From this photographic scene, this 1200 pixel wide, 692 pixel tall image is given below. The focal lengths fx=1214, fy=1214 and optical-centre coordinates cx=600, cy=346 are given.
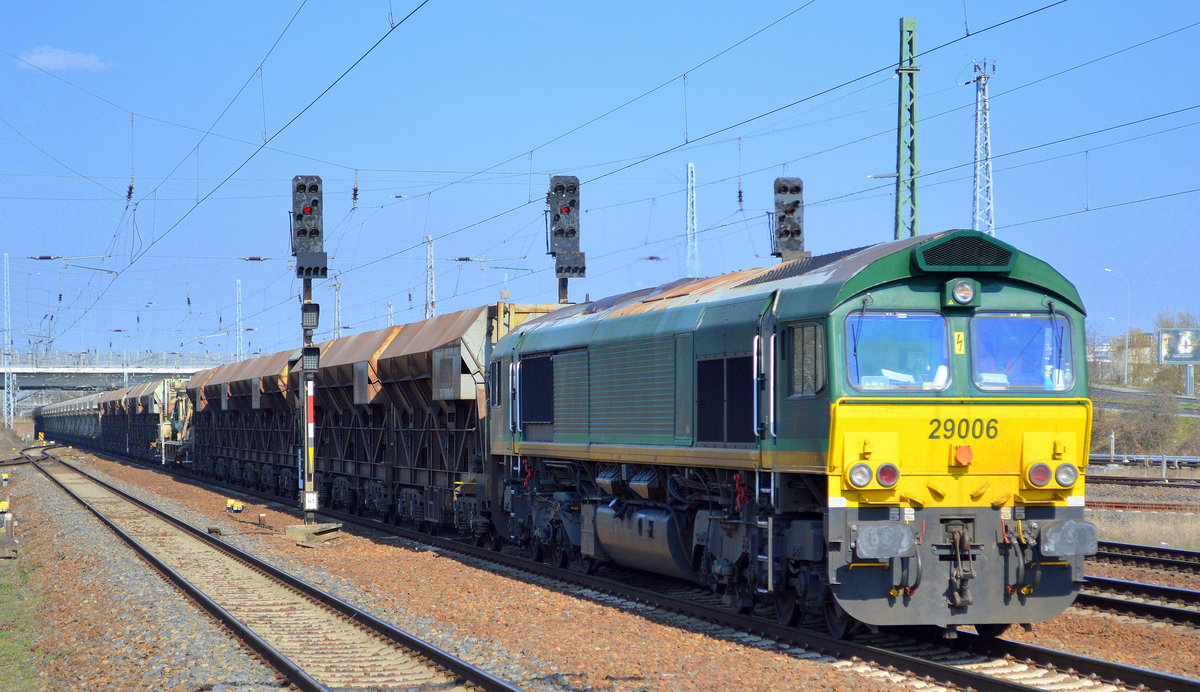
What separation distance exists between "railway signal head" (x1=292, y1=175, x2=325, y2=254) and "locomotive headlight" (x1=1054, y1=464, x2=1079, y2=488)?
1797 cm

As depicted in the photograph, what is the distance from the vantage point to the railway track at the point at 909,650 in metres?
10.3

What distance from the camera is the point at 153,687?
11.3 metres

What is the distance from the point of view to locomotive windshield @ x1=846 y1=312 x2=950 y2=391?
1164 centimetres

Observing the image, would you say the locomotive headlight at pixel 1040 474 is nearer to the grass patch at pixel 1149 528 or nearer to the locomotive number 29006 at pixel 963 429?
the locomotive number 29006 at pixel 963 429

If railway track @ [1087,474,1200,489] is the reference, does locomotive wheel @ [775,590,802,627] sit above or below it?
above

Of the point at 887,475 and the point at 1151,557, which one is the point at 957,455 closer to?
the point at 887,475

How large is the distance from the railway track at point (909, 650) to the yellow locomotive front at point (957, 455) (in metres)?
0.39

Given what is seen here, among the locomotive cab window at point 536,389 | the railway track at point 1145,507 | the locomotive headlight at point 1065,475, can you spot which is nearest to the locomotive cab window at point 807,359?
the locomotive headlight at point 1065,475

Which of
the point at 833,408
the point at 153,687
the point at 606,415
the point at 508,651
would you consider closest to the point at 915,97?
the point at 606,415

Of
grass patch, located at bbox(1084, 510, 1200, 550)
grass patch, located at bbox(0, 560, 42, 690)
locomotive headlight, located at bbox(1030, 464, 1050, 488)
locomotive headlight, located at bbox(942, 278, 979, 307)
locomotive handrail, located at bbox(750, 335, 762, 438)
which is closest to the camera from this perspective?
locomotive headlight, located at bbox(1030, 464, 1050, 488)

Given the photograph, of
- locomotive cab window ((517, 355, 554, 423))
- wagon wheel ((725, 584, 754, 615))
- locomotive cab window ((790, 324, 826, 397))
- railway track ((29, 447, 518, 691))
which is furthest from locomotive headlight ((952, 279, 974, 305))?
locomotive cab window ((517, 355, 554, 423))

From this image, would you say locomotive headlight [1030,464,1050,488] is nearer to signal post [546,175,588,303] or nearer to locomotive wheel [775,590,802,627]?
locomotive wheel [775,590,802,627]

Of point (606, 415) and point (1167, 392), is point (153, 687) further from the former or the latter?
point (1167, 392)

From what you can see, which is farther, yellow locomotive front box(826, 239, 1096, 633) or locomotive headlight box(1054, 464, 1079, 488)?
locomotive headlight box(1054, 464, 1079, 488)
